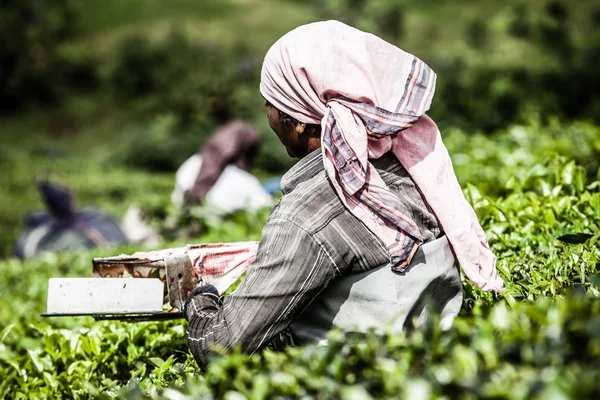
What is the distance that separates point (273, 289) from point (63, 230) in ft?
18.1

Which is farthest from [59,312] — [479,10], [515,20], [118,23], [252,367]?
[118,23]

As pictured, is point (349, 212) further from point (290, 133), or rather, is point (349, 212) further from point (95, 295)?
point (95, 295)

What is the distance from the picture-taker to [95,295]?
2.40 metres

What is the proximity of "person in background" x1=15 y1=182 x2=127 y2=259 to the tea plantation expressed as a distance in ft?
4.90

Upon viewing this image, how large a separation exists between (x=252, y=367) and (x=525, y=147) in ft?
13.2

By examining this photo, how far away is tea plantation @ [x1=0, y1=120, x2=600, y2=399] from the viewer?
1316 mm

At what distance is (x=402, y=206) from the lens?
7.02 feet

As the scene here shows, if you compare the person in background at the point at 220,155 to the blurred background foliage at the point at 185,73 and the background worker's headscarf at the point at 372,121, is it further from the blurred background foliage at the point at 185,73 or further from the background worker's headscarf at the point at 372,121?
the background worker's headscarf at the point at 372,121

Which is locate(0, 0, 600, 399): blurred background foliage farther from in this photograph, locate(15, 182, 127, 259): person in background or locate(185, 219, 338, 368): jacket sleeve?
locate(15, 182, 127, 259): person in background

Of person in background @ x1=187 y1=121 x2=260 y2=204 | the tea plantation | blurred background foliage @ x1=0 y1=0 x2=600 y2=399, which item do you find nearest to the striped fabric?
the tea plantation

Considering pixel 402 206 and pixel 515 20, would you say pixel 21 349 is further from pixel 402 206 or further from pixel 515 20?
pixel 515 20

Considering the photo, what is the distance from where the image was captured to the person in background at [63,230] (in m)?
6.95

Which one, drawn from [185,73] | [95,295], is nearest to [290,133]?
[95,295]

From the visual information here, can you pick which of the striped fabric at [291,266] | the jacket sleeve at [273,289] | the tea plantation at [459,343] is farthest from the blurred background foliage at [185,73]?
the jacket sleeve at [273,289]
